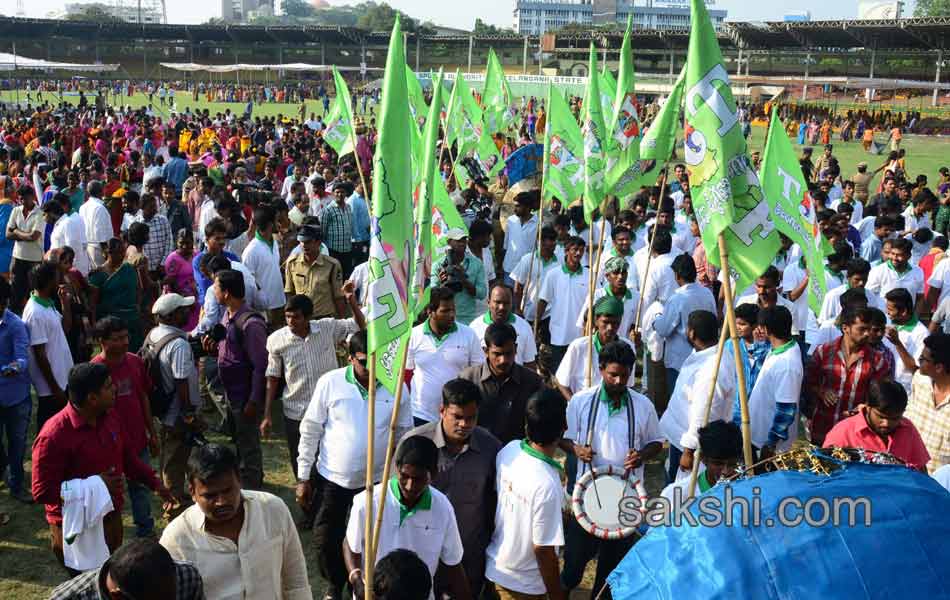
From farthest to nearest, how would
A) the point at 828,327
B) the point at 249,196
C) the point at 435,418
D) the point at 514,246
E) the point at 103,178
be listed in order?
the point at 103,178
the point at 249,196
the point at 514,246
the point at 828,327
the point at 435,418

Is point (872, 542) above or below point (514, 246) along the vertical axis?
above

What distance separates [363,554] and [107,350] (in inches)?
83.5

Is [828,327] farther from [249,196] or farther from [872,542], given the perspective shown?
[249,196]

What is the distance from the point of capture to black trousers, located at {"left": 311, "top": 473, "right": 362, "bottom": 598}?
13.7 ft

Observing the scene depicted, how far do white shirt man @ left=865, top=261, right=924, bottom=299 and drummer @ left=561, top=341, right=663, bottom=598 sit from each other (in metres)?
4.01

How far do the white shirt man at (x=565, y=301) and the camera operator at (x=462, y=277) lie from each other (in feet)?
1.94

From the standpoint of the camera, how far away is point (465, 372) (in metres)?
4.66

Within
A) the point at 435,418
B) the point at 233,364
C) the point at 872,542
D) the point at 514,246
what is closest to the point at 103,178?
the point at 514,246

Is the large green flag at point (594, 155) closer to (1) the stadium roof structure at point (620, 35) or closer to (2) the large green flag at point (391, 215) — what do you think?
(2) the large green flag at point (391, 215)

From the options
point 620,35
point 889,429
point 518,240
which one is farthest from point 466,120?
point 620,35

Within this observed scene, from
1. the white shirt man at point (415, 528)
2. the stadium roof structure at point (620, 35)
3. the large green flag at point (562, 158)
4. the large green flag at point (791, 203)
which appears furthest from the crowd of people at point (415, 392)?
the stadium roof structure at point (620, 35)

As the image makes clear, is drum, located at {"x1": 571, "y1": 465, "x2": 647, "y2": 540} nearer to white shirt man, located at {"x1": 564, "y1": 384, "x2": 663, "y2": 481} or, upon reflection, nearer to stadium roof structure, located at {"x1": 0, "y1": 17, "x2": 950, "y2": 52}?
white shirt man, located at {"x1": 564, "y1": 384, "x2": 663, "y2": 481}

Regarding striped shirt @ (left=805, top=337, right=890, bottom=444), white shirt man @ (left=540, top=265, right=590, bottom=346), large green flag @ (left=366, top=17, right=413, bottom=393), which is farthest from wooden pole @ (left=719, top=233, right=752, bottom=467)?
white shirt man @ (left=540, top=265, right=590, bottom=346)

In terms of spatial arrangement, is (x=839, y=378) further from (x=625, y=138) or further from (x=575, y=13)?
(x=575, y=13)
